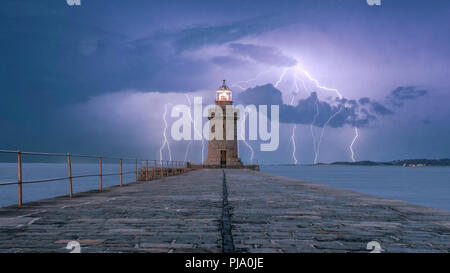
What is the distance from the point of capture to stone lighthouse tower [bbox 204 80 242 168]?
42.5 metres

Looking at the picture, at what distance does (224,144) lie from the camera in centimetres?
4362

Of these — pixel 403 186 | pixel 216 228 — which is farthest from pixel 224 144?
pixel 216 228

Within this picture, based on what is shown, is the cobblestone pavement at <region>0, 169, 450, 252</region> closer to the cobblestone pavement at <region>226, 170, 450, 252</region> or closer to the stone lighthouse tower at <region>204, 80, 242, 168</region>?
the cobblestone pavement at <region>226, 170, 450, 252</region>

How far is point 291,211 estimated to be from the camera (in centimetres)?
518

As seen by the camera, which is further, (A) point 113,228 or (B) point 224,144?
(B) point 224,144

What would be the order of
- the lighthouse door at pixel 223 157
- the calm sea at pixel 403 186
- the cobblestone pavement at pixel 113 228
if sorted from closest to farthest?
the cobblestone pavement at pixel 113 228 → the calm sea at pixel 403 186 → the lighthouse door at pixel 223 157

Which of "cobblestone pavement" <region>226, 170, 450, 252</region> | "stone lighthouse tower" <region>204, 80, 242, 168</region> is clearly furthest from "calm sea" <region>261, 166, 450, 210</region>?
"cobblestone pavement" <region>226, 170, 450, 252</region>

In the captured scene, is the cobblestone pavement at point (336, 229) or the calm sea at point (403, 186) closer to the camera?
the cobblestone pavement at point (336, 229)

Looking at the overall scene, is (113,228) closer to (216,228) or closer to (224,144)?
(216,228)

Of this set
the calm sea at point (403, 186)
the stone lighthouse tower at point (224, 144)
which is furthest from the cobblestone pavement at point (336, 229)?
the stone lighthouse tower at point (224, 144)

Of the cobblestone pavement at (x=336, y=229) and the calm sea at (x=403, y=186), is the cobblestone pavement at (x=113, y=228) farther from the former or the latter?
the calm sea at (x=403, y=186)

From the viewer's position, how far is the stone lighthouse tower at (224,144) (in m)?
42.5

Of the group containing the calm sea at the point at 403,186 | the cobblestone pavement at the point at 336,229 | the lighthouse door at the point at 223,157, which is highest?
the cobblestone pavement at the point at 336,229
